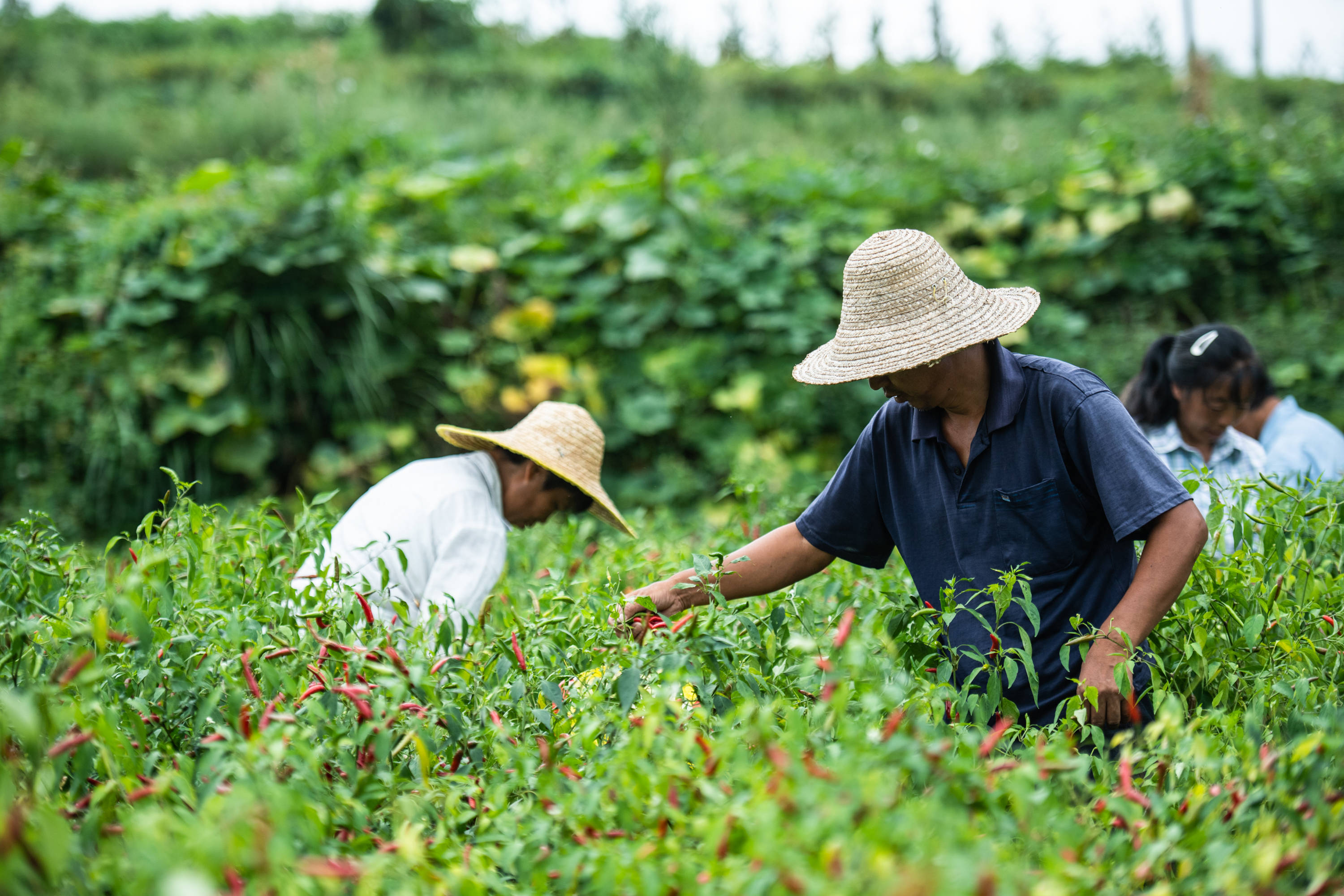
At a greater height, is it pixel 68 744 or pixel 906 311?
pixel 906 311

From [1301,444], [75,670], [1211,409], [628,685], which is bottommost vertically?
[1301,444]

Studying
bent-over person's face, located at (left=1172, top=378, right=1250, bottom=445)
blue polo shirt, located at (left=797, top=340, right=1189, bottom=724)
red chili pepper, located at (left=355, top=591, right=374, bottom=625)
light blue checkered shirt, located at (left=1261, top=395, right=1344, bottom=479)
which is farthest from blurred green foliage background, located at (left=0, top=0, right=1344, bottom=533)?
red chili pepper, located at (left=355, top=591, right=374, bottom=625)

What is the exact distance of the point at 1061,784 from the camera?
1.25m

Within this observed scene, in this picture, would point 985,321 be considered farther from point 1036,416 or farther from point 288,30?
point 288,30

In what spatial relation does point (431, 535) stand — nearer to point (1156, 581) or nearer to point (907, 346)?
point (907, 346)

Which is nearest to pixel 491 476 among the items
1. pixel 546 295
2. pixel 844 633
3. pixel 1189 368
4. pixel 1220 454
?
pixel 844 633

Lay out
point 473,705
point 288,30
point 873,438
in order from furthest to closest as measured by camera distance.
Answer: point 288,30, point 873,438, point 473,705

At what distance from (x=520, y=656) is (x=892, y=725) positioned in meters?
0.75

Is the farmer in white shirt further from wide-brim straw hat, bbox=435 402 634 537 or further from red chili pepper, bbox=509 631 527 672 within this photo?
red chili pepper, bbox=509 631 527 672

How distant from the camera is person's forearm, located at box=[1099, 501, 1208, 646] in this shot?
182 centimetres

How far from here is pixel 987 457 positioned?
2.10 metres

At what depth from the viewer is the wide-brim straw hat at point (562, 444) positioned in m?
2.87

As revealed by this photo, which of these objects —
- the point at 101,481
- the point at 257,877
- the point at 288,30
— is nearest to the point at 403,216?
the point at 101,481

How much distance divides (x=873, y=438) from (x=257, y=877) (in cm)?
160
